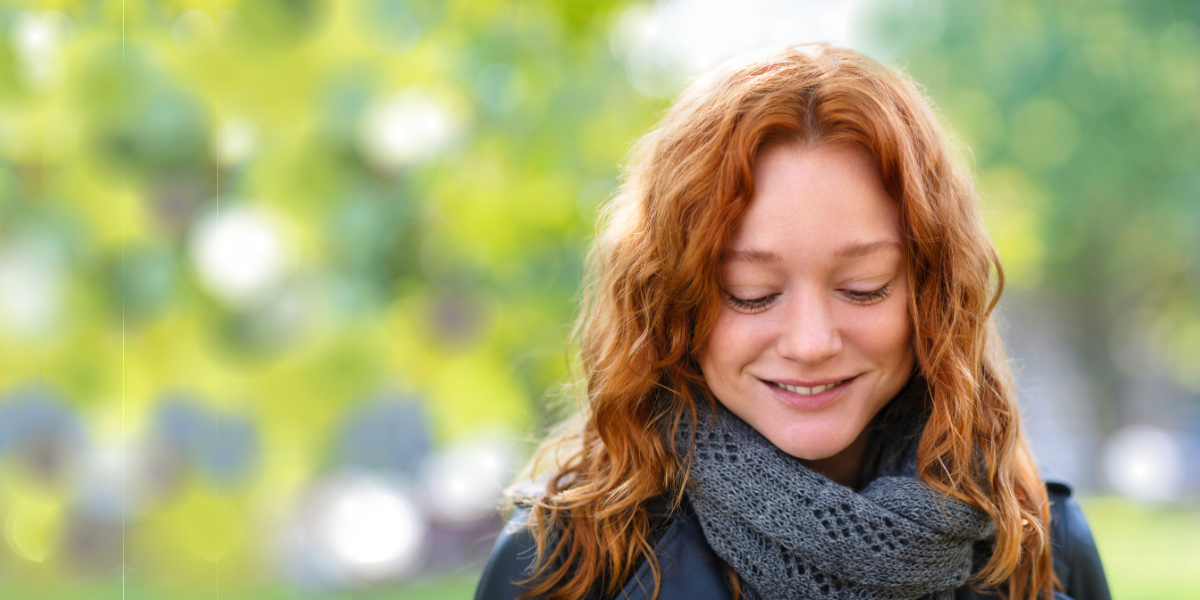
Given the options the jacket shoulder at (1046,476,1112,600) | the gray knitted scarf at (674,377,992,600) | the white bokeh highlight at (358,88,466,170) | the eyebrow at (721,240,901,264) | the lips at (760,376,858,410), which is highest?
the white bokeh highlight at (358,88,466,170)

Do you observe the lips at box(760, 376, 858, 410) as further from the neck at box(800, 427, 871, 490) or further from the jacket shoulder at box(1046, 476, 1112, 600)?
the jacket shoulder at box(1046, 476, 1112, 600)

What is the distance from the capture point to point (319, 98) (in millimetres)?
2961

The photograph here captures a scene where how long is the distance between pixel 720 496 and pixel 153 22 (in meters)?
2.29

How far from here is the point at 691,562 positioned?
2.04m

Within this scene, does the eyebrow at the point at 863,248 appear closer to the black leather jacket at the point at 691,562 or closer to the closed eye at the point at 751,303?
the closed eye at the point at 751,303

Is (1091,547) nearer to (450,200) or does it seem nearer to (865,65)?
(865,65)

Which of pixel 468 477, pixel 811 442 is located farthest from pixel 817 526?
pixel 468 477

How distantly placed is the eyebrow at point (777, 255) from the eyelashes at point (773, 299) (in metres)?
0.08

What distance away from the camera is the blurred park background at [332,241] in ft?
8.59

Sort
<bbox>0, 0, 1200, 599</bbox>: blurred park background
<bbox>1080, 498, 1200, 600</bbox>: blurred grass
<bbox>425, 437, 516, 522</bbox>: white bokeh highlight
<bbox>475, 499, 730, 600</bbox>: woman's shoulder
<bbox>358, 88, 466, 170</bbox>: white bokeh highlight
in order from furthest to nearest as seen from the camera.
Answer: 1. <bbox>1080, 498, 1200, 600</bbox>: blurred grass
2. <bbox>425, 437, 516, 522</bbox>: white bokeh highlight
3. <bbox>358, 88, 466, 170</bbox>: white bokeh highlight
4. <bbox>0, 0, 1200, 599</bbox>: blurred park background
5. <bbox>475, 499, 730, 600</bbox>: woman's shoulder

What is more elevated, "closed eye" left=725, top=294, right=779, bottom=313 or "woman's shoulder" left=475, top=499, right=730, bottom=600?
"closed eye" left=725, top=294, right=779, bottom=313

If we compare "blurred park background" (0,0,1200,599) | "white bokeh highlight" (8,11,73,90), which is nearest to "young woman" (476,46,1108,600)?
"blurred park background" (0,0,1200,599)

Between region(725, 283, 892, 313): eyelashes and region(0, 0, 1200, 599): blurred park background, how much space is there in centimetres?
A: 64

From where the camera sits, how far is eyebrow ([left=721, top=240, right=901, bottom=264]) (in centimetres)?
179
